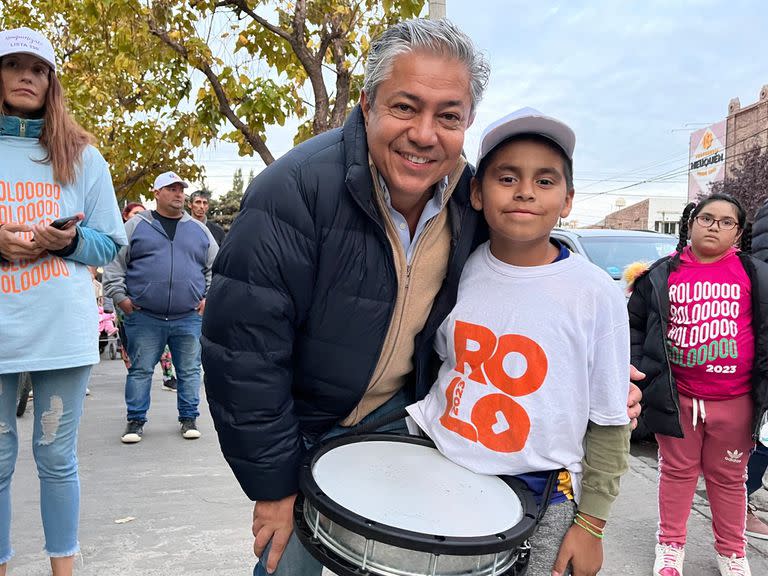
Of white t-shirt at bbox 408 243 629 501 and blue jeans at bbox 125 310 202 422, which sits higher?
white t-shirt at bbox 408 243 629 501

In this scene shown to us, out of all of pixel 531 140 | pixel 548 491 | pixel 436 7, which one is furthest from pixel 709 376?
pixel 436 7

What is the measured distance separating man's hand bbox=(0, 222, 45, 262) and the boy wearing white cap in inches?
63.2

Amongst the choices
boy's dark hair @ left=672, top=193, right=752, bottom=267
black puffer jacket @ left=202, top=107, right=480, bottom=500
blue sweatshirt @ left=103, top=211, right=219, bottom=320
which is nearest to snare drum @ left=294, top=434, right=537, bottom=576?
black puffer jacket @ left=202, top=107, right=480, bottom=500

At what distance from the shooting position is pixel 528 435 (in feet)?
5.66

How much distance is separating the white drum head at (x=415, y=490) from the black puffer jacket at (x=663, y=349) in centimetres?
188

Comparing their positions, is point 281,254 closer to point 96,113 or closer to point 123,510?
point 123,510

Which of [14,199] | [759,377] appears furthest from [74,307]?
[759,377]

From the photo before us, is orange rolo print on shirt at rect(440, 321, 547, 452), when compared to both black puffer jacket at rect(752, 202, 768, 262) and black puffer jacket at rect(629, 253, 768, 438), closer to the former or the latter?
black puffer jacket at rect(629, 253, 768, 438)

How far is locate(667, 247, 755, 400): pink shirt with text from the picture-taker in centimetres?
328

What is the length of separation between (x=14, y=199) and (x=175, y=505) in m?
2.14

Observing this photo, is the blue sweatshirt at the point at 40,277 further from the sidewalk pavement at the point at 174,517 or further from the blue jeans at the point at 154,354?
the blue jeans at the point at 154,354

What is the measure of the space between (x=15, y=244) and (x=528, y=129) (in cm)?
182

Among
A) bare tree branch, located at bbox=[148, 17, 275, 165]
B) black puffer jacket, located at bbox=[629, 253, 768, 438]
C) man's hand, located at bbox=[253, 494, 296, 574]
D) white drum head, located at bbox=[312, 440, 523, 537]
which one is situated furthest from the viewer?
bare tree branch, located at bbox=[148, 17, 275, 165]

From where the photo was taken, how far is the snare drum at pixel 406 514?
138 centimetres
